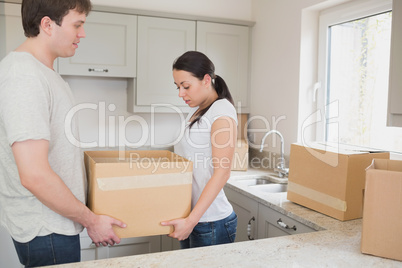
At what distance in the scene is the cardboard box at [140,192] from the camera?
1.16 m

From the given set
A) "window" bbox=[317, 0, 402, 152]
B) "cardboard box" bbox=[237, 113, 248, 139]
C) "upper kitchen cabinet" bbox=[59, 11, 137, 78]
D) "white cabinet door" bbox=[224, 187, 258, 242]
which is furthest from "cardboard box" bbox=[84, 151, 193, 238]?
"cardboard box" bbox=[237, 113, 248, 139]

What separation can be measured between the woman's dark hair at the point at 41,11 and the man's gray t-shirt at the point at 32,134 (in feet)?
0.31

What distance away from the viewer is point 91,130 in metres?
2.89

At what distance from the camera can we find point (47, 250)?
1.12m

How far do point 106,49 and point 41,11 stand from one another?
5.14 feet

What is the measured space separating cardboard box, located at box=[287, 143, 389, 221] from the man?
91cm

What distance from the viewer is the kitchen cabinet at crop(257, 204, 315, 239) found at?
1.70m

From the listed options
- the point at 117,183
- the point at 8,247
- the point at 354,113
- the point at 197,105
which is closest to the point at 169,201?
the point at 117,183

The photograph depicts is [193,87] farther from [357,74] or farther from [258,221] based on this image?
[357,74]

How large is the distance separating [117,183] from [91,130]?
6.00ft

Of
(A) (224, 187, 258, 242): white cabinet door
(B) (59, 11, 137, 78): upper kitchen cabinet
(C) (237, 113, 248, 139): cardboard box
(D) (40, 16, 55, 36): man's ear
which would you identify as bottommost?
(A) (224, 187, 258, 242): white cabinet door

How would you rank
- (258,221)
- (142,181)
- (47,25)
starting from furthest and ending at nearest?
(258,221), (142,181), (47,25)

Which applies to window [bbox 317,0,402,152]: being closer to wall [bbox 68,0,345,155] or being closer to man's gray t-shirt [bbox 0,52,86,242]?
wall [bbox 68,0,345,155]

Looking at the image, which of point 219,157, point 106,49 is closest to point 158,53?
point 106,49
